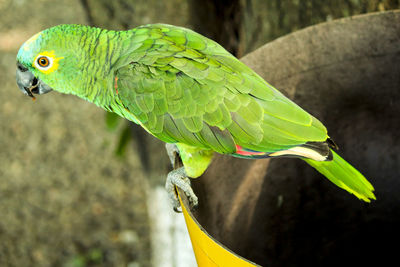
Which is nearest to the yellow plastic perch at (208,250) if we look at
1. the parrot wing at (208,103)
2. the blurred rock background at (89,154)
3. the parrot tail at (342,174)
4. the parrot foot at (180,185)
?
the parrot foot at (180,185)

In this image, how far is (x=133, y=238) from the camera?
251 centimetres

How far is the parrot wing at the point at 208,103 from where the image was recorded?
1.03 meters

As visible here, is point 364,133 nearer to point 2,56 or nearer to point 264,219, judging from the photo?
point 264,219

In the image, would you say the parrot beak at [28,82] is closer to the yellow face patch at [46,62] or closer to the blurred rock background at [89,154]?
the yellow face patch at [46,62]

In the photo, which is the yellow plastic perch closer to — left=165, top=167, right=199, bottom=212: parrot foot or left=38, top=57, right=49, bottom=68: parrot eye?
left=165, top=167, right=199, bottom=212: parrot foot

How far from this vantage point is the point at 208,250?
2.81ft

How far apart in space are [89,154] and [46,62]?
176cm

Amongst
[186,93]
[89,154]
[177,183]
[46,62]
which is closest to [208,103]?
[186,93]

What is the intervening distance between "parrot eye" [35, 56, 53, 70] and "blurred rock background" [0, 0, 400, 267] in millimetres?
673

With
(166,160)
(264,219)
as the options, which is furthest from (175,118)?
(166,160)

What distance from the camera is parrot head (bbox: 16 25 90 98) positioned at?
114 centimetres

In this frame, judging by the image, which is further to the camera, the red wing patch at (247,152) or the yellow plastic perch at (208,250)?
the red wing patch at (247,152)

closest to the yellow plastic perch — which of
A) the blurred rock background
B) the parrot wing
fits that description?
the parrot wing

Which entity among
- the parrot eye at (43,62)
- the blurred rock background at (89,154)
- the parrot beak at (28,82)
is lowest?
the blurred rock background at (89,154)
